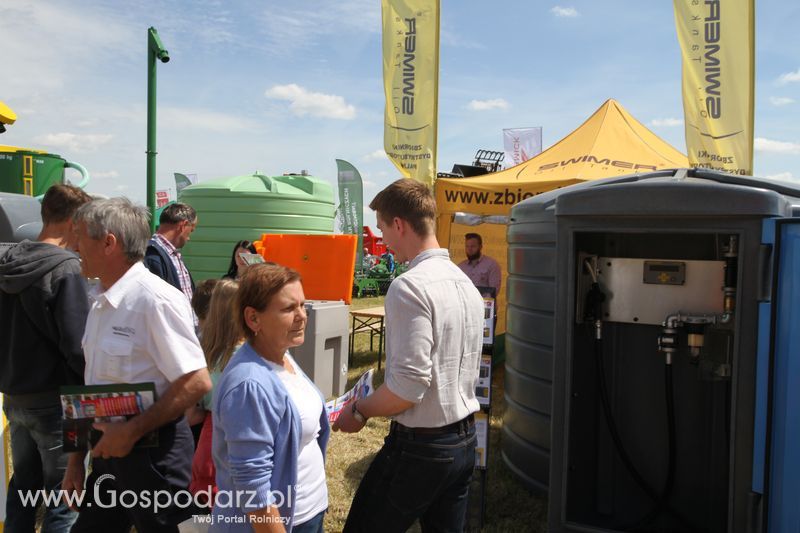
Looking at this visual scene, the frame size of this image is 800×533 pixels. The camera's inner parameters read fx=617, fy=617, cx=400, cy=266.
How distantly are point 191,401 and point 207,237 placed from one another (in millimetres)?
10171

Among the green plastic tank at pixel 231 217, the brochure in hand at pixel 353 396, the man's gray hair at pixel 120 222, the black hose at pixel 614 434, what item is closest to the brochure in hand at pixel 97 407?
the man's gray hair at pixel 120 222

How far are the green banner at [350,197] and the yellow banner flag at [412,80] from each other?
13.2 metres

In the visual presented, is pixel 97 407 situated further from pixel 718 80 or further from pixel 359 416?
pixel 718 80

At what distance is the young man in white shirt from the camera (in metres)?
2.19

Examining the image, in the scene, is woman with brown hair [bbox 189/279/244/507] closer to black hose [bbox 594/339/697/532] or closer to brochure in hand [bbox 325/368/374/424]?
brochure in hand [bbox 325/368/374/424]

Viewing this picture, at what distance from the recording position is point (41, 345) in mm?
→ 2824

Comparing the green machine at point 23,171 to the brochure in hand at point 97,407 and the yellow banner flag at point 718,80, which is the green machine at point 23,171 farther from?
the yellow banner flag at point 718,80

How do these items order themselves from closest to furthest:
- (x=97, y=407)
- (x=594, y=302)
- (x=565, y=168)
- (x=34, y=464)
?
(x=97, y=407), (x=34, y=464), (x=594, y=302), (x=565, y=168)

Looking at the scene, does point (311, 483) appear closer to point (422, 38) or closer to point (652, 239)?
point (652, 239)

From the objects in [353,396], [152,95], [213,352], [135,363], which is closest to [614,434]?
[353,396]

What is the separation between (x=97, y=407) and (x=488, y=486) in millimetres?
3350

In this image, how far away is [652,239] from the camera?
343 centimetres

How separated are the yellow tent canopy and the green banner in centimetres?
1315

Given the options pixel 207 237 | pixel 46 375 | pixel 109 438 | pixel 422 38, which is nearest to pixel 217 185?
pixel 207 237
